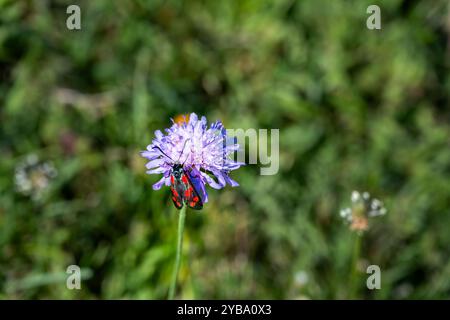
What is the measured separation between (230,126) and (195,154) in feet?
4.93

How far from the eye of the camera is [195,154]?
2139 mm

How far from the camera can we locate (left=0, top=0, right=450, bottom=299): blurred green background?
3.12 metres

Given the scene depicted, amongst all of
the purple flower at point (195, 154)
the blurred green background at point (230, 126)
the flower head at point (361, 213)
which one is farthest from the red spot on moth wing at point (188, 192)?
the blurred green background at point (230, 126)

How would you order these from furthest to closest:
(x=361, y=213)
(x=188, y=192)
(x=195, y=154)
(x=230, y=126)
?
(x=230, y=126), (x=361, y=213), (x=195, y=154), (x=188, y=192)

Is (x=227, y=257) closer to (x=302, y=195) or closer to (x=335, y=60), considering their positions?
(x=302, y=195)

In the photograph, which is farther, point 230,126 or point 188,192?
point 230,126

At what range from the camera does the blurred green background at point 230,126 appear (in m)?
3.12

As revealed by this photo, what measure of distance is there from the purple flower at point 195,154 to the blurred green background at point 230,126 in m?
1.00

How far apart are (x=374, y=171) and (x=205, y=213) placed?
1.10m

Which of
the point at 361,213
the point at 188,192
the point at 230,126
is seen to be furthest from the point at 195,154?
the point at 230,126

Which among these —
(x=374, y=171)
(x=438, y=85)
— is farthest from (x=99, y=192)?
(x=438, y=85)

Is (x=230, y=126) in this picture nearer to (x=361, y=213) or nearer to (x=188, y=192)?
(x=361, y=213)

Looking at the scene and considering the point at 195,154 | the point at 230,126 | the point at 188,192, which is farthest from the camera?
the point at 230,126

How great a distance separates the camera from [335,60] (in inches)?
147
